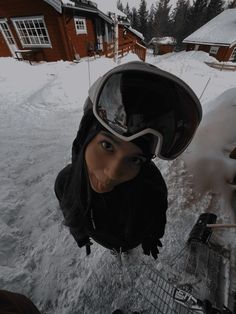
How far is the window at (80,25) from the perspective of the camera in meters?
9.54

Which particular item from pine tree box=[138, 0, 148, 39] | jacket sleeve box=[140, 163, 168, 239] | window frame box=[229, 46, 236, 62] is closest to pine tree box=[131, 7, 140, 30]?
pine tree box=[138, 0, 148, 39]

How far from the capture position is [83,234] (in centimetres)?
147

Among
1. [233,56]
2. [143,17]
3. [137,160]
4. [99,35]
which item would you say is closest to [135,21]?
[143,17]

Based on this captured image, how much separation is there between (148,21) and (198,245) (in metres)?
49.8

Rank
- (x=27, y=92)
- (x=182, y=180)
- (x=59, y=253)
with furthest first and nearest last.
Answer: (x=27, y=92)
(x=182, y=180)
(x=59, y=253)

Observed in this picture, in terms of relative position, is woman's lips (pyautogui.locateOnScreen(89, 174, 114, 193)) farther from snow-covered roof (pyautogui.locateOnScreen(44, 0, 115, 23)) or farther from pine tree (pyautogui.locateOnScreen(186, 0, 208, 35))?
pine tree (pyautogui.locateOnScreen(186, 0, 208, 35))

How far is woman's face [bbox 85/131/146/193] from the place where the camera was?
0.85 meters

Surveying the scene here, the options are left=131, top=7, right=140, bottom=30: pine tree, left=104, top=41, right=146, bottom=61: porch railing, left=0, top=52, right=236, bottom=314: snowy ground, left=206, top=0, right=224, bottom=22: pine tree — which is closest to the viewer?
left=0, top=52, right=236, bottom=314: snowy ground

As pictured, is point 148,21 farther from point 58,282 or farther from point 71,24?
point 58,282

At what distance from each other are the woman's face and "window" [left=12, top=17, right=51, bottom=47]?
10.8 metres

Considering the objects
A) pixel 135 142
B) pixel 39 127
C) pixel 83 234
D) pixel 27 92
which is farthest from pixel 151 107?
pixel 27 92

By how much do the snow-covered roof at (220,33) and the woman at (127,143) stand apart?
22.0 metres

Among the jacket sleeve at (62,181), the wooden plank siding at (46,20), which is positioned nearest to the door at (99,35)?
the wooden plank siding at (46,20)

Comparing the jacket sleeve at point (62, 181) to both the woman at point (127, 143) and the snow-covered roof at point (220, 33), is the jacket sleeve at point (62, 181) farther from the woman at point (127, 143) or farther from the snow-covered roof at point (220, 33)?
the snow-covered roof at point (220, 33)
